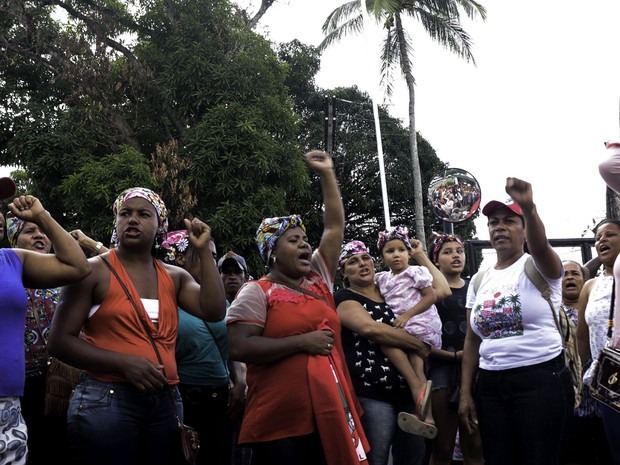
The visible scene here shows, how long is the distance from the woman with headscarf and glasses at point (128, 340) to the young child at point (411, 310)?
158 cm

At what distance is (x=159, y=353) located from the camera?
3393mm

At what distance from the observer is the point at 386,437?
461 cm

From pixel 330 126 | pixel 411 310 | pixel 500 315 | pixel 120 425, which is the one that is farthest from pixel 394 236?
pixel 330 126

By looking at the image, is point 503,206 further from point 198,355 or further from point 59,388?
point 59,388

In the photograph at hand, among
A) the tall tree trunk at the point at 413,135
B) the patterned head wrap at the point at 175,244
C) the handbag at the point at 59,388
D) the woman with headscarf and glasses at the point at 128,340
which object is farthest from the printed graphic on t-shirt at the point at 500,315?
the tall tree trunk at the point at 413,135

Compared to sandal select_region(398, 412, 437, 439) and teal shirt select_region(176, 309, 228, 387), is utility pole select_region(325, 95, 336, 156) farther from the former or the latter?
sandal select_region(398, 412, 437, 439)

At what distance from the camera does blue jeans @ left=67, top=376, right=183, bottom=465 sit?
313cm

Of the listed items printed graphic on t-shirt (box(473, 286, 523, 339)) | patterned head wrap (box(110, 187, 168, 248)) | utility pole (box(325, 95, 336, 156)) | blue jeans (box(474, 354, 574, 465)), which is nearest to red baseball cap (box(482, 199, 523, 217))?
printed graphic on t-shirt (box(473, 286, 523, 339))

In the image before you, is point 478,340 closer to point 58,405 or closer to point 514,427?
point 514,427

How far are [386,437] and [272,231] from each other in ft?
5.27

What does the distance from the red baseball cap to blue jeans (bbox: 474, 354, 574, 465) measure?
88 centimetres

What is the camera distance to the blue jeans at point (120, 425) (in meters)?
3.13

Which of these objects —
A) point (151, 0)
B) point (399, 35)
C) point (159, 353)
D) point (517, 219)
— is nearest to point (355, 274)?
point (517, 219)

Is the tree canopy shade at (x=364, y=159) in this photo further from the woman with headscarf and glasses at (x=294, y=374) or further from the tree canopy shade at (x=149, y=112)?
the woman with headscarf and glasses at (x=294, y=374)
